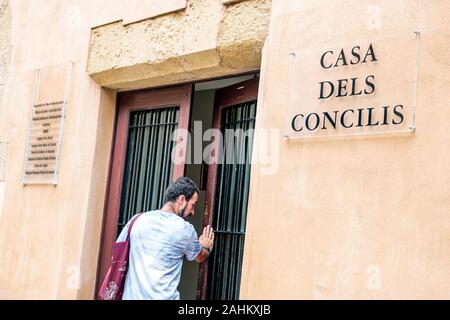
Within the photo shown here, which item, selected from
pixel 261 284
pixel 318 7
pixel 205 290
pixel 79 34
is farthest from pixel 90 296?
pixel 318 7

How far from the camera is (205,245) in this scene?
13.2ft

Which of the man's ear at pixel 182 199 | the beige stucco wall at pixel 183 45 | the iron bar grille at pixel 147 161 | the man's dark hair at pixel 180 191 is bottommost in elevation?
the man's ear at pixel 182 199

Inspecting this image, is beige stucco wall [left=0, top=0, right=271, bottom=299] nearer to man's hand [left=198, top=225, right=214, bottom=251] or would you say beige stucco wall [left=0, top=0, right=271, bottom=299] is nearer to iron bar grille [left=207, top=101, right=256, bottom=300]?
iron bar grille [left=207, top=101, right=256, bottom=300]

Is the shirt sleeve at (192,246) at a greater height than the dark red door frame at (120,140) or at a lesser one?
lesser

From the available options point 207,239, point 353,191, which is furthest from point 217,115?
point 353,191

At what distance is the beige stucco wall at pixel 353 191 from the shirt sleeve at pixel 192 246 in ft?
1.02

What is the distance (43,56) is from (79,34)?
0.46 metres

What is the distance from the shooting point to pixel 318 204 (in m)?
3.55

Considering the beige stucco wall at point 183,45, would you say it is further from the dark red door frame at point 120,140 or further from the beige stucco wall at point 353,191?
the beige stucco wall at point 353,191

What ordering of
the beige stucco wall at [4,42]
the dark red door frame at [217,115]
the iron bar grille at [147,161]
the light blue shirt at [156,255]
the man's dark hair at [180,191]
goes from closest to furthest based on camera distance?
the light blue shirt at [156,255], the man's dark hair at [180,191], the dark red door frame at [217,115], the iron bar grille at [147,161], the beige stucco wall at [4,42]

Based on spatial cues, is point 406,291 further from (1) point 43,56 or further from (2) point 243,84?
(1) point 43,56

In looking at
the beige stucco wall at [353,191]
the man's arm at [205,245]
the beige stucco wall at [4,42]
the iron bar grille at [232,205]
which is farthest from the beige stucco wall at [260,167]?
the iron bar grille at [232,205]

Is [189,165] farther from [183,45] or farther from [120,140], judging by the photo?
[183,45]

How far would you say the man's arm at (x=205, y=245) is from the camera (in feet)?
12.8
